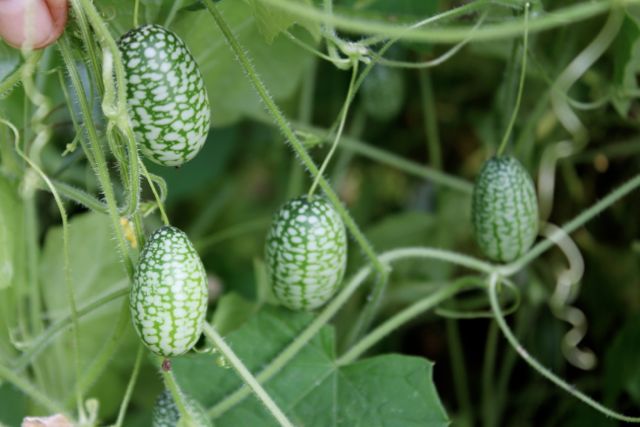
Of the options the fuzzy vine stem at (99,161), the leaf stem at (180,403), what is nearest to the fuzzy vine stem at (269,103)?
the fuzzy vine stem at (99,161)

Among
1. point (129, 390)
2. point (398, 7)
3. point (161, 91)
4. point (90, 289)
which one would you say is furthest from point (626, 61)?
point (90, 289)

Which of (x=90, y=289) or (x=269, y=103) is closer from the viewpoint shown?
(x=269, y=103)

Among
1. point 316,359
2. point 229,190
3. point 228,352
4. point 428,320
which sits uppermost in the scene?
point 228,352

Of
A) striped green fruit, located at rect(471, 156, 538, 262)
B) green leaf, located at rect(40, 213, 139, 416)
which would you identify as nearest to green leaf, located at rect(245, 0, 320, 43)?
striped green fruit, located at rect(471, 156, 538, 262)

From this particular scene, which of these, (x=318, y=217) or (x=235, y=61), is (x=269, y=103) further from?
(x=235, y=61)

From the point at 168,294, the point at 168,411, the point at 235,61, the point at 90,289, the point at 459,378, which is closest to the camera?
the point at 168,294

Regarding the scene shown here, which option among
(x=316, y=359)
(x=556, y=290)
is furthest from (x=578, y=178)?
(x=316, y=359)

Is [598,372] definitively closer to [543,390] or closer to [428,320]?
[543,390]

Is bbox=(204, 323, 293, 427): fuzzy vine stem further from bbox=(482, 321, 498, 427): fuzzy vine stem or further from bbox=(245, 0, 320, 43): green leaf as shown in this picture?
bbox=(482, 321, 498, 427): fuzzy vine stem
